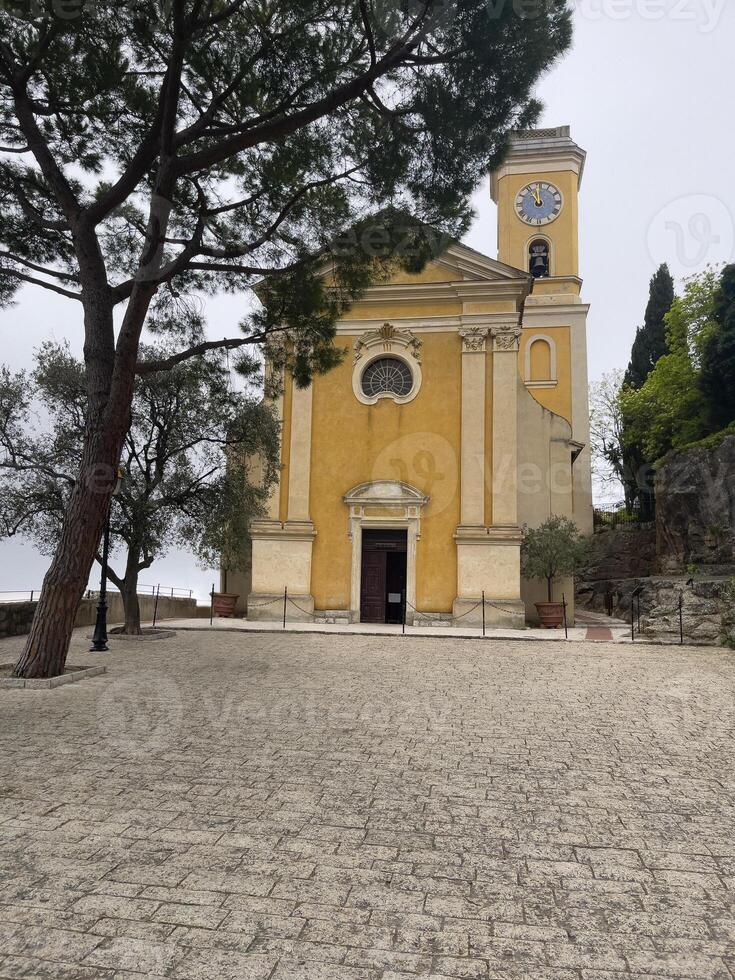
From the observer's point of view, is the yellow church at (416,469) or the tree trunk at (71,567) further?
the yellow church at (416,469)

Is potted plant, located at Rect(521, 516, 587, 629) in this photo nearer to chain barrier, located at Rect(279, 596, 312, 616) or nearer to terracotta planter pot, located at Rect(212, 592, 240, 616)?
chain barrier, located at Rect(279, 596, 312, 616)

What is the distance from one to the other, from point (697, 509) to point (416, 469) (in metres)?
10.1

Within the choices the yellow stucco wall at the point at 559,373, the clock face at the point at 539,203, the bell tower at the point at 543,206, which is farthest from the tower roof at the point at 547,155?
the yellow stucco wall at the point at 559,373

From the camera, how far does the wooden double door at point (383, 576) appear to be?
21984mm

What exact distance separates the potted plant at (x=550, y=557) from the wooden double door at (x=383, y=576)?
3.71 m

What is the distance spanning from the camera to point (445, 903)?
3.07 meters

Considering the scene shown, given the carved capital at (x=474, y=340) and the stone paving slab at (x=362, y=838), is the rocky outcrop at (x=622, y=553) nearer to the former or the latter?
the carved capital at (x=474, y=340)

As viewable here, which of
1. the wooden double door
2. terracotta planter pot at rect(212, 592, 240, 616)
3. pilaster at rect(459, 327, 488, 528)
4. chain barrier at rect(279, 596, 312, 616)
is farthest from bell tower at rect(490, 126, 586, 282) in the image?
terracotta planter pot at rect(212, 592, 240, 616)

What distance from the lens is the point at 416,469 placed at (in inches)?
868

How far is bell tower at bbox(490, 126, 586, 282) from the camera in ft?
110

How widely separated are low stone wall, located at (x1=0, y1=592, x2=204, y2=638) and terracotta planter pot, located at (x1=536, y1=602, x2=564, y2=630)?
1164 centimetres

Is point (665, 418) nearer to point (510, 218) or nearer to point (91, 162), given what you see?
point (510, 218)

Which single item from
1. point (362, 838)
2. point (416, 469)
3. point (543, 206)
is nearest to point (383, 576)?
point (416, 469)

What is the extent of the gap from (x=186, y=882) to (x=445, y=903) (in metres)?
1.14
